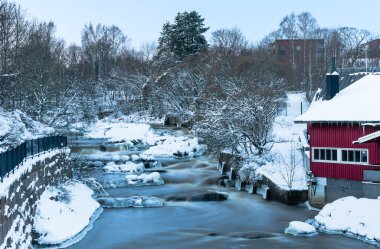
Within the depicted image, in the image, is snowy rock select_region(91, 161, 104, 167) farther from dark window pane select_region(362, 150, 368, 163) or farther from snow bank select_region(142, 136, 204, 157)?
dark window pane select_region(362, 150, 368, 163)

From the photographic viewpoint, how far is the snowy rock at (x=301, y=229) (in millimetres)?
20188

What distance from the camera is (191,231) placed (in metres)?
21.4

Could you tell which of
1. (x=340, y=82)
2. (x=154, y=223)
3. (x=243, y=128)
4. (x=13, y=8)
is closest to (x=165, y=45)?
(x=13, y=8)

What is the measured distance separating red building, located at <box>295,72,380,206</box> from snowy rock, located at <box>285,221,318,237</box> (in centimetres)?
362

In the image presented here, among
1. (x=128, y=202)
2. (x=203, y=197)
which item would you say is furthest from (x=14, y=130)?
(x=203, y=197)

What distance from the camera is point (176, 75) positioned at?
65812mm

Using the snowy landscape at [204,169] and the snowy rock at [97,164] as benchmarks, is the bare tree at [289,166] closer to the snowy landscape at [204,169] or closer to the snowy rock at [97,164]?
the snowy landscape at [204,169]

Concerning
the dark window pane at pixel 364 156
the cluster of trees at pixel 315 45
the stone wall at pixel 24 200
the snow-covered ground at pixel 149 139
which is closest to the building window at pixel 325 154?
the dark window pane at pixel 364 156

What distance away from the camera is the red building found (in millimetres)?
23359

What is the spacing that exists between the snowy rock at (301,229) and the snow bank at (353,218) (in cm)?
75

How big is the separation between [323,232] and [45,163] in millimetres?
11787

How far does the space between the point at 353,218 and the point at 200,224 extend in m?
6.50

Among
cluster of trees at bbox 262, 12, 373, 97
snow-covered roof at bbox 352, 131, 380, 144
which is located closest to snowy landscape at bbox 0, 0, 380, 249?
snow-covered roof at bbox 352, 131, 380, 144

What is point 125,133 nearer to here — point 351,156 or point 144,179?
point 144,179
